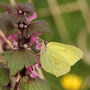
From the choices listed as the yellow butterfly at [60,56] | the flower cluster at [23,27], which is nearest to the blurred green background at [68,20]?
the yellow butterfly at [60,56]

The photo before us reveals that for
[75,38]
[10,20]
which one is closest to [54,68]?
[10,20]

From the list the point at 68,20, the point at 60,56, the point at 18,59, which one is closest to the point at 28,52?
the point at 18,59

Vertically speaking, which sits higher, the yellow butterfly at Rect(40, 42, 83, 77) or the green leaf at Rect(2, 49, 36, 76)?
the green leaf at Rect(2, 49, 36, 76)

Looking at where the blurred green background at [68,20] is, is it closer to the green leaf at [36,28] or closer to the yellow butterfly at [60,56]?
the yellow butterfly at [60,56]

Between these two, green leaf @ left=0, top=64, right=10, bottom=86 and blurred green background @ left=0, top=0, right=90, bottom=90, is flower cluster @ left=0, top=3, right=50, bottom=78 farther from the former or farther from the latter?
blurred green background @ left=0, top=0, right=90, bottom=90

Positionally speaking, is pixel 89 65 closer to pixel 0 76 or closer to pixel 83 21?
pixel 83 21

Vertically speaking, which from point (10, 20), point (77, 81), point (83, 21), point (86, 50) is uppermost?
point (10, 20)

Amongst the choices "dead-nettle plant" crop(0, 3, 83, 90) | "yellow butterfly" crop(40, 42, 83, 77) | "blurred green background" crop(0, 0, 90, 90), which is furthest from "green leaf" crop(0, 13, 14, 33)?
"blurred green background" crop(0, 0, 90, 90)

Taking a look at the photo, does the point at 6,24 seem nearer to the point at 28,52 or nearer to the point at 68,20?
the point at 28,52
